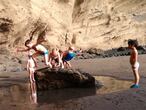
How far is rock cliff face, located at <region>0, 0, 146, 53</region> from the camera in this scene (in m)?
22.2

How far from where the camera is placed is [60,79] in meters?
9.51

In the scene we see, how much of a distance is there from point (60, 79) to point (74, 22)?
20.0m

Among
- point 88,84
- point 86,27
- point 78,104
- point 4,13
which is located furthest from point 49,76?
point 86,27

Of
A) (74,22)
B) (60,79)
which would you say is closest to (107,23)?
(74,22)

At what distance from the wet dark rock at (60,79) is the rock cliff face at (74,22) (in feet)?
39.9

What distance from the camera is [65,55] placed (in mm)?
13414

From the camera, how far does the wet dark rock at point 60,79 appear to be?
935 centimetres

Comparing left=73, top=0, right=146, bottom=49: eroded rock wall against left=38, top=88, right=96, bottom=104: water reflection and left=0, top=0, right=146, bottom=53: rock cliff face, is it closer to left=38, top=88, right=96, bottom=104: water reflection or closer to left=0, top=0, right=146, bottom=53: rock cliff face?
left=0, top=0, right=146, bottom=53: rock cliff face

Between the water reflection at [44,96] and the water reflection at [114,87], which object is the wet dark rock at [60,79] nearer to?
the water reflection at [44,96]

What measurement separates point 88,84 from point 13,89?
2083 mm

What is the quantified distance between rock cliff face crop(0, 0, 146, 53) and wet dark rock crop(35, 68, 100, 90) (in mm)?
12148

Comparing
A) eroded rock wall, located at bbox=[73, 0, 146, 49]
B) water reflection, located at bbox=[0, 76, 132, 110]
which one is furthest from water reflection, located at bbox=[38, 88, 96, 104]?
eroded rock wall, located at bbox=[73, 0, 146, 49]

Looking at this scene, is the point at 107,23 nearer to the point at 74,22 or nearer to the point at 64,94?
the point at 74,22

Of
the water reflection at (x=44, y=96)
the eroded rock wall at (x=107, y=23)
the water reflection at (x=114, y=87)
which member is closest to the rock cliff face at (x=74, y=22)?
the eroded rock wall at (x=107, y=23)
